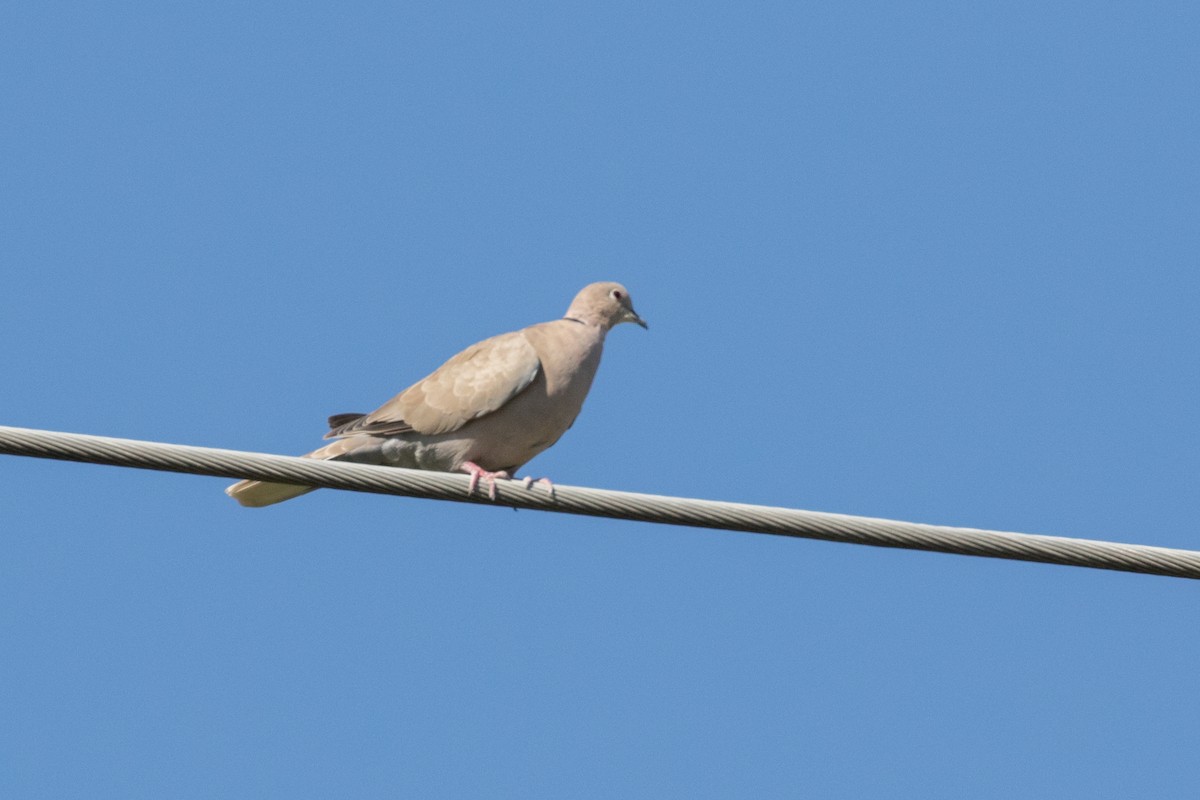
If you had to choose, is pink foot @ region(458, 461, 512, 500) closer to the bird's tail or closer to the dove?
the dove

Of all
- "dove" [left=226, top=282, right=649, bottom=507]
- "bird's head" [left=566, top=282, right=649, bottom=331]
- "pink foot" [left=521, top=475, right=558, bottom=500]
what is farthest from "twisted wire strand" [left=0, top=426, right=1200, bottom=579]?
"bird's head" [left=566, top=282, right=649, bottom=331]

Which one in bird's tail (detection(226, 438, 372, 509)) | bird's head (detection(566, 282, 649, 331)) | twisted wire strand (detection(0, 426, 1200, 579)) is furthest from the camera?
bird's head (detection(566, 282, 649, 331))

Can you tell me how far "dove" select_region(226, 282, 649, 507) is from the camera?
8.62 m

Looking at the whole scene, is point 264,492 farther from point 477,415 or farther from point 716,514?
point 716,514

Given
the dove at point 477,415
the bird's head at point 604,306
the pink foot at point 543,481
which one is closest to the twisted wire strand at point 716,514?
the pink foot at point 543,481

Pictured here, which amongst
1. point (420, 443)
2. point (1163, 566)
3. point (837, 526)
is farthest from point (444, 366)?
point (1163, 566)

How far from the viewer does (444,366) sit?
897 centimetres

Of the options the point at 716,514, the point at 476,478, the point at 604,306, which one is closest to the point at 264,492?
the point at 476,478

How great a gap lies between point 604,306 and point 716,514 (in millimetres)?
3855

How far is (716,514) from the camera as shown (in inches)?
228

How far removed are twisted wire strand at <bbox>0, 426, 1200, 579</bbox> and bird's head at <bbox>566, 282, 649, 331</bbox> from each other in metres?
3.62

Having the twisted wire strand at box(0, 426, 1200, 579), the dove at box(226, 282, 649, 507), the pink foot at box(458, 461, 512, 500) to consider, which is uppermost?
the dove at box(226, 282, 649, 507)

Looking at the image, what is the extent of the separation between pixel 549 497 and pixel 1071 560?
1757 millimetres

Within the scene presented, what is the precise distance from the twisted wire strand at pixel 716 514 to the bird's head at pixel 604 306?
3.62 metres
